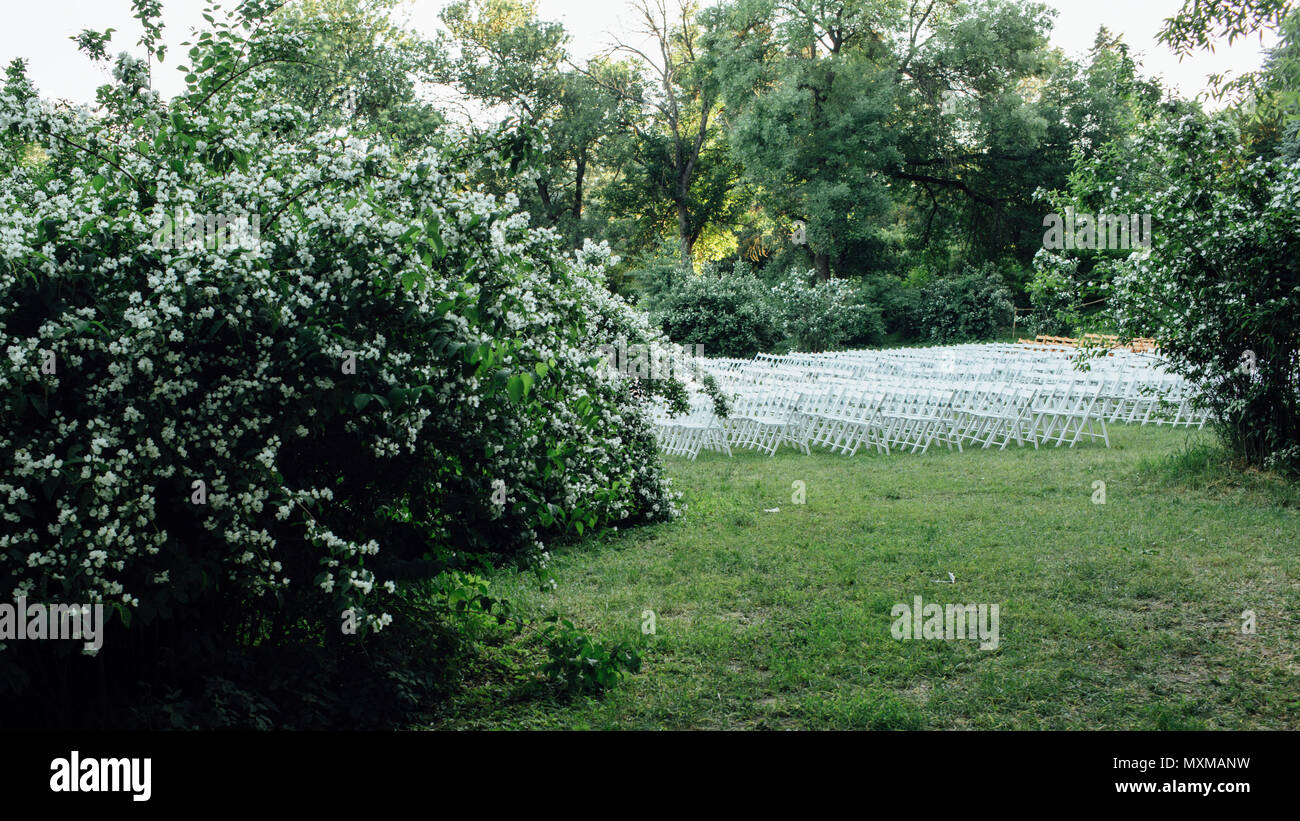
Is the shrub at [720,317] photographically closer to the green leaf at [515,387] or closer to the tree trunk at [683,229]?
the tree trunk at [683,229]

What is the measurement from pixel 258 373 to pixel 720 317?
2492 cm

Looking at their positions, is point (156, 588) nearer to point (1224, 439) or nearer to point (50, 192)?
point (50, 192)

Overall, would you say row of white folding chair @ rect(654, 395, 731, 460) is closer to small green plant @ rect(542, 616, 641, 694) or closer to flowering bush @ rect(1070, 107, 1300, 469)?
flowering bush @ rect(1070, 107, 1300, 469)

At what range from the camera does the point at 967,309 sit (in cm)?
3319

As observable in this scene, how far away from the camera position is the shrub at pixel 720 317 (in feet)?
92.0

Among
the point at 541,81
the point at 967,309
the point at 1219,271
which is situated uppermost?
the point at 541,81

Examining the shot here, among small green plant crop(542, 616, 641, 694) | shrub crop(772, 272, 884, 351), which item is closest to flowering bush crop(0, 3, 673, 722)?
small green plant crop(542, 616, 641, 694)

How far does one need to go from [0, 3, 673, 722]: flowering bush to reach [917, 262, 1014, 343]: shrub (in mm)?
30857

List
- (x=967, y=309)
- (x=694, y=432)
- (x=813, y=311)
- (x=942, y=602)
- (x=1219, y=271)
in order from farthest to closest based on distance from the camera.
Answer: (x=967, y=309), (x=813, y=311), (x=694, y=432), (x=1219, y=271), (x=942, y=602)

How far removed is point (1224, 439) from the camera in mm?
9844

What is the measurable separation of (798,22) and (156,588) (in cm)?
3476

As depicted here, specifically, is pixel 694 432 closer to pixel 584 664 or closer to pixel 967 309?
pixel 584 664

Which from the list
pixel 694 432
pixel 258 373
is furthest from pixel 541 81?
pixel 258 373
